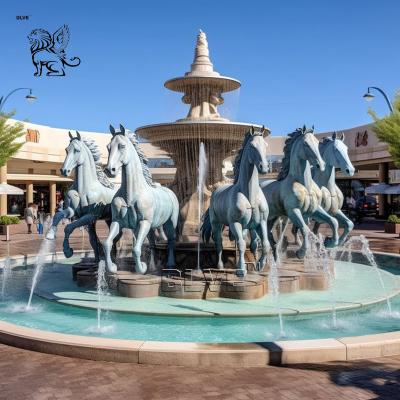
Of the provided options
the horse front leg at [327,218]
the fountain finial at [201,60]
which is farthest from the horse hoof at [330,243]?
the fountain finial at [201,60]

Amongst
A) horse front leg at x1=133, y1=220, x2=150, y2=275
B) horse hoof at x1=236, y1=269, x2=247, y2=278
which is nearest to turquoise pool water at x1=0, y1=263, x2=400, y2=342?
horse hoof at x1=236, y1=269, x2=247, y2=278

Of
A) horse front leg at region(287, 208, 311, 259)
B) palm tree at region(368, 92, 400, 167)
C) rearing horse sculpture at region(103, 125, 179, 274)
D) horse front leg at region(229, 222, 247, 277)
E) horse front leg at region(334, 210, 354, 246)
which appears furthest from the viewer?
palm tree at region(368, 92, 400, 167)

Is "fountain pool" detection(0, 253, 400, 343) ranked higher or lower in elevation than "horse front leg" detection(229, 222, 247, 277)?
lower

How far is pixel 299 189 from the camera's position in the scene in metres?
11.0

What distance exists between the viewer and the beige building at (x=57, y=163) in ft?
139

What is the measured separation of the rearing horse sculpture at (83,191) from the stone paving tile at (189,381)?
16.1 feet

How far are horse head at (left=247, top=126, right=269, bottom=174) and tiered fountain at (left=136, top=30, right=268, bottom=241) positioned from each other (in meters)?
4.51

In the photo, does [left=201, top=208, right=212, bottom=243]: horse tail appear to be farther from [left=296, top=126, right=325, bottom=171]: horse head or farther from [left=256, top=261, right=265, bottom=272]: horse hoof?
[left=296, top=126, right=325, bottom=171]: horse head

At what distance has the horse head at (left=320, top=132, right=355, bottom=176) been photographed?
11.1 m

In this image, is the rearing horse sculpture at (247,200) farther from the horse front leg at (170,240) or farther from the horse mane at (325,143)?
the horse mane at (325,143)

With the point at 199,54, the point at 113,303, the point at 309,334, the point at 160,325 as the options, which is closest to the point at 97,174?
the point at 113,303

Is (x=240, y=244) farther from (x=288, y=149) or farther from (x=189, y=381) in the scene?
(x=189, y=381)

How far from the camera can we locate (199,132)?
47.9ft

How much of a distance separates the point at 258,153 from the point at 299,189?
2.15m
